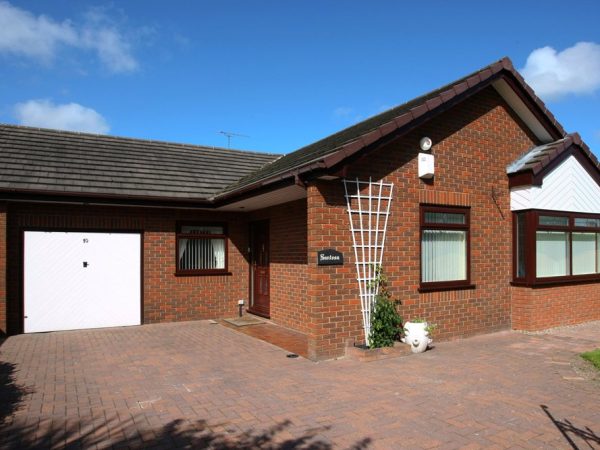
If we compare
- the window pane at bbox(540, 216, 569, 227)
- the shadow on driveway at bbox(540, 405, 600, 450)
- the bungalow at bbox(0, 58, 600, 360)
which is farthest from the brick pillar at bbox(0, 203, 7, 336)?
the window pane at bbox(540, 216, 569, 227)

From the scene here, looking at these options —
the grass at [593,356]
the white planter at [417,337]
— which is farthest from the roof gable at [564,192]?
the white planter at [417,337]

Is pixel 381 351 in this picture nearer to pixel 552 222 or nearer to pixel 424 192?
pixel 424 192

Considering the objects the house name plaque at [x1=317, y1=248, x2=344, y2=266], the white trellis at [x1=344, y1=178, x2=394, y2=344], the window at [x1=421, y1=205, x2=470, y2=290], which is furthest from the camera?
the window at [x1=421, y1=205, x2=470, y2=290]

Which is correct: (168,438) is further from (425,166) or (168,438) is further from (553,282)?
(553,282)

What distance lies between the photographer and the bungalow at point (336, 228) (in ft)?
24.7

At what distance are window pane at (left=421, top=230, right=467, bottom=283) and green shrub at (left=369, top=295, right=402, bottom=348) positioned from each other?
1363mm

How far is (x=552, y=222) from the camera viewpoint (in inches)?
384

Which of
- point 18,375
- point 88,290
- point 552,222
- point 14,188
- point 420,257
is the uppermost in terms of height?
point 14,188

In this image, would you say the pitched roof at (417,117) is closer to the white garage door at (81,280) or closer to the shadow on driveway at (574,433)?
the white garage door at (81,280)

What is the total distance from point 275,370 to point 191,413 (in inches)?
75.4

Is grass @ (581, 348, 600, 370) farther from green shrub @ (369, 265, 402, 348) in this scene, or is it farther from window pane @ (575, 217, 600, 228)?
window pane @ (575, 217, 600, 228)

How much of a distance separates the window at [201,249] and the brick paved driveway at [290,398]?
3155mm

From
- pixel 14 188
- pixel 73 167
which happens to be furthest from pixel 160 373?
pixel 73 167

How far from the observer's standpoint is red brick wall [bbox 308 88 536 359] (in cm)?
716
